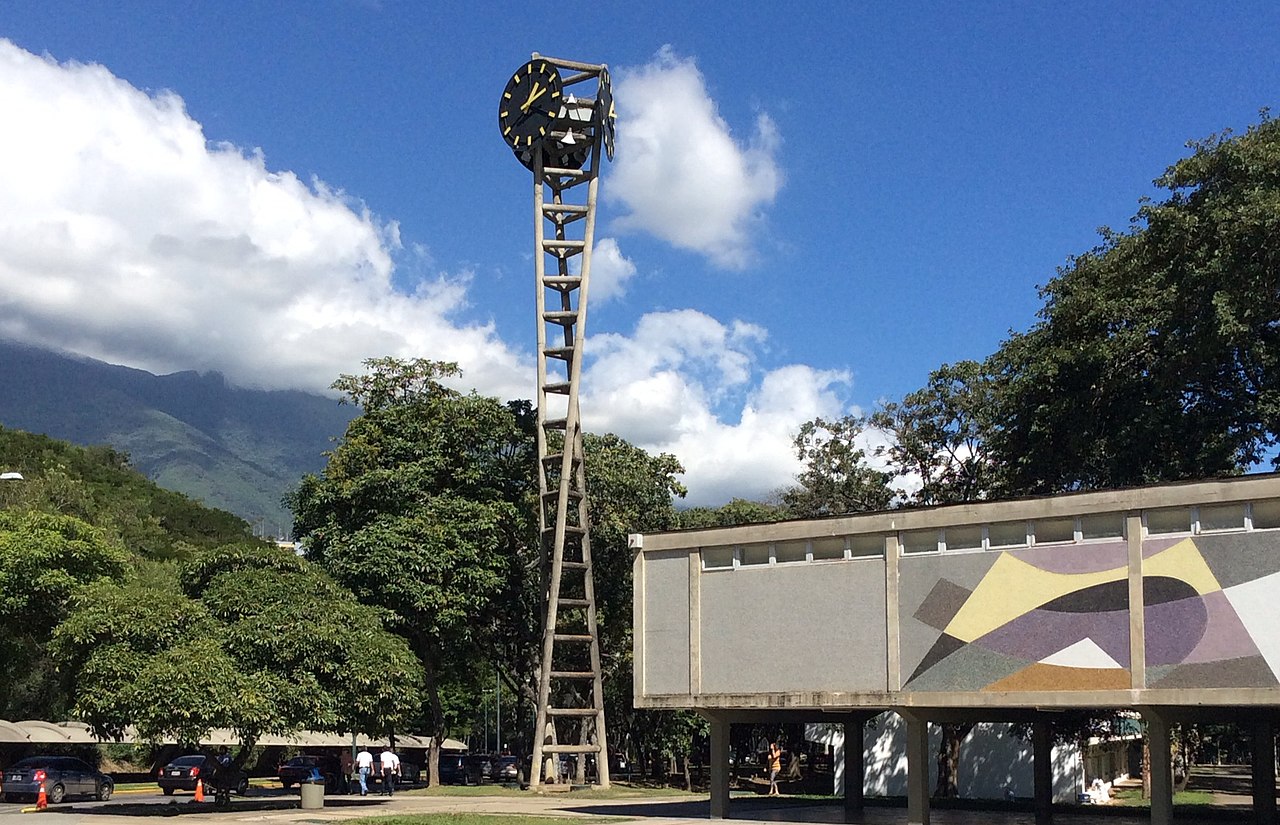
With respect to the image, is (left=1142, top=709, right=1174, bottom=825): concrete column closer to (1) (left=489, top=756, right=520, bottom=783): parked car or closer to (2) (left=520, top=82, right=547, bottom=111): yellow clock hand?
(2) (left=520, top=82, right=547, bottom=111): yellow clock hand

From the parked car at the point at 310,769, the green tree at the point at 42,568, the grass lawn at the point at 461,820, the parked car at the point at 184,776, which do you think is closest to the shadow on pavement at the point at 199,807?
the parked car at the point at 184,776

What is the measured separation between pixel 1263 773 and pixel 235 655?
81.0 feet

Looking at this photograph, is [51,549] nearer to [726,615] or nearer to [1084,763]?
[726,615]

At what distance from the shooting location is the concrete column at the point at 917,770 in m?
28.9

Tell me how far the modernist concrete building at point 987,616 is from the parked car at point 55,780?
1999 centimetres

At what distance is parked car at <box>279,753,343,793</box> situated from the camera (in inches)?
1870

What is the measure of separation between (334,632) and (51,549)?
13.9 metres

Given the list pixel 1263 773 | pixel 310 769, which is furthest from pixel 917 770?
pixel 310 769

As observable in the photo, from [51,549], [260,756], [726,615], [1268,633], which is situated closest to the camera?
[1268,633]

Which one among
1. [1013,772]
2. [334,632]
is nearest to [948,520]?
[334,632]

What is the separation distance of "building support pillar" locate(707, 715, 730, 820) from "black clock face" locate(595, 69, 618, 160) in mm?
23724

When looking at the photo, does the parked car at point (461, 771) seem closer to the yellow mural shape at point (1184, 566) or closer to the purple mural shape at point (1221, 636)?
the yellow mural shape at point (1184, 566)

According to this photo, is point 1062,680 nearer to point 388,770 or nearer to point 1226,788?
point 388,770

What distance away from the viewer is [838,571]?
29.5 m
